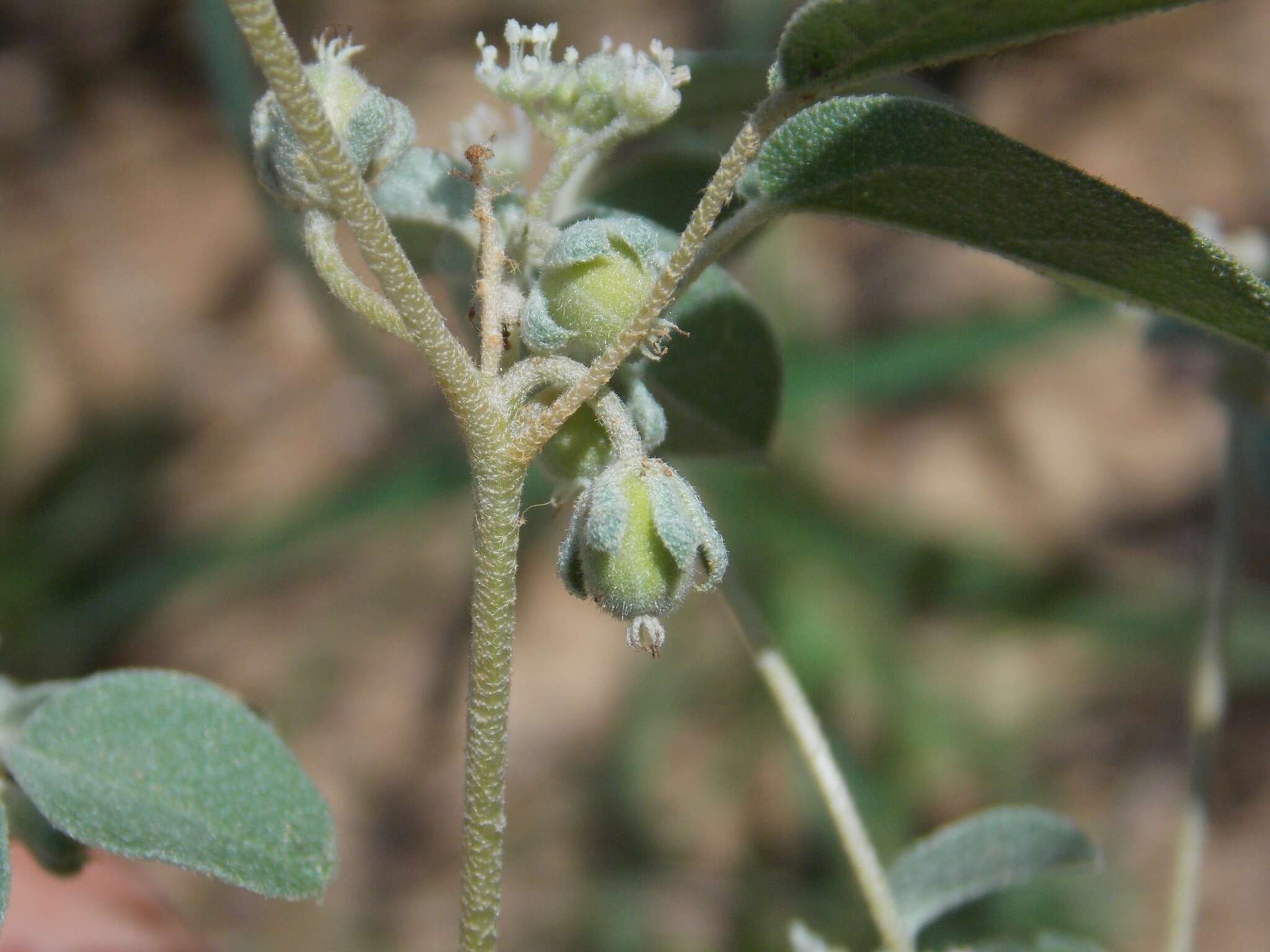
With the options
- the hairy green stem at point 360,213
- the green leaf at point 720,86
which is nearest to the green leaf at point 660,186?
the green leaf at point 720,86

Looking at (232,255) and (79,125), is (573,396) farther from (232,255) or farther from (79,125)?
(79,125)

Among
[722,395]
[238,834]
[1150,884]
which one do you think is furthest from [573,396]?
[1150,884]

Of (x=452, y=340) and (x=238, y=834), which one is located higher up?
(x=452, y=340)

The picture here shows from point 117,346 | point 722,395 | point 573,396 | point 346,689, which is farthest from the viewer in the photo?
point 117,346

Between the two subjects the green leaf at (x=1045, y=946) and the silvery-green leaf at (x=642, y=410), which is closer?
the silvery-green leaf at (x=642, y=410)

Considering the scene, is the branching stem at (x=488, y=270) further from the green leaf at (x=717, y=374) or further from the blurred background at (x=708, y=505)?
the blurred background at (x=708, y=505)

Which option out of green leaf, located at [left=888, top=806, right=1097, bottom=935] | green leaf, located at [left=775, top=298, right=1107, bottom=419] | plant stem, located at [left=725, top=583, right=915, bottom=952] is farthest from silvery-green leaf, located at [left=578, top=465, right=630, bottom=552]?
green leaf, located at [left=775, top=298, right=1107, bottom=419]

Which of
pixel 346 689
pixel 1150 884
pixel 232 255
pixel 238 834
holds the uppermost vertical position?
pixel 232 255
